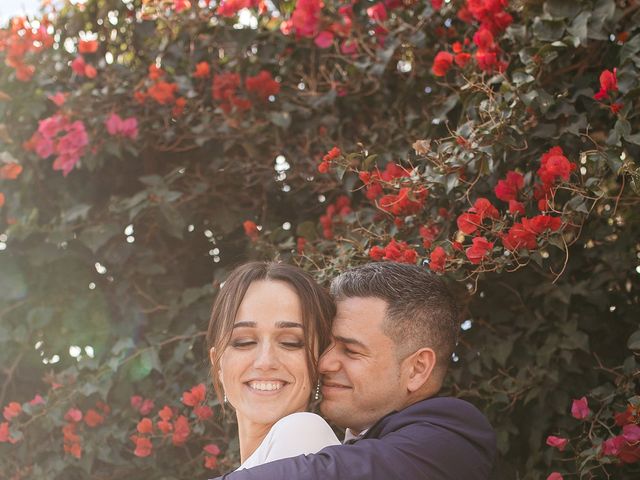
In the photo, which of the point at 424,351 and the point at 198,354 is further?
the point at 198,354

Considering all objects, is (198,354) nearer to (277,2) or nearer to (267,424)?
(267,424)

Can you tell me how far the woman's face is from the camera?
6.79ft

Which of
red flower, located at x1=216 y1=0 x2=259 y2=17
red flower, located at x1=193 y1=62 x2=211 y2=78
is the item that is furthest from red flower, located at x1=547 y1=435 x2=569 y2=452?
red flower, located at x1=216 y1=0 x2=259 y2=17

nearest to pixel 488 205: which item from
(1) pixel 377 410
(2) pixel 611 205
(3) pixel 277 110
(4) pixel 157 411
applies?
(2) pixel 611 205

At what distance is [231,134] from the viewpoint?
11.2 ft

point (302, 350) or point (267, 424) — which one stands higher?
point (302, 350)

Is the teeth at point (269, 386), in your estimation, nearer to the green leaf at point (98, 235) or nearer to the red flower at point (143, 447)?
the red flower at point (143, 447)

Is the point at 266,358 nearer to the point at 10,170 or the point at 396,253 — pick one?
the point at 396,253

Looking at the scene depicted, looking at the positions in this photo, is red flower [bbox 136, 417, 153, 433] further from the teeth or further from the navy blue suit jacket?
the navy blue suit jacket

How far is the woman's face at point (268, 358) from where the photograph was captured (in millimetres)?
2068

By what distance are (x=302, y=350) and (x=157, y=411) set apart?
4.27 feet

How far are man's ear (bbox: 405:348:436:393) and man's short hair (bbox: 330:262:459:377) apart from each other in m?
0.02

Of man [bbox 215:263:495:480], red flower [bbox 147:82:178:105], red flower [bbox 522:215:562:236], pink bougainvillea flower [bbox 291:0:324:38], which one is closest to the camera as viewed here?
man [bbox 215:263:495:480]

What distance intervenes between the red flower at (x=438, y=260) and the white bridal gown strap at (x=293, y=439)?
67 centimetres
